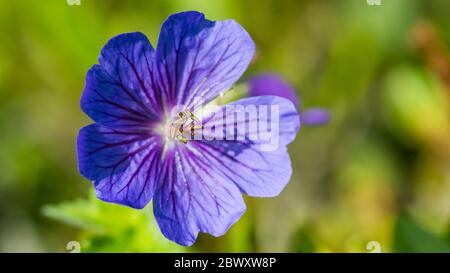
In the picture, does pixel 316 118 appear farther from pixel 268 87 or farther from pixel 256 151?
pixel 256 151

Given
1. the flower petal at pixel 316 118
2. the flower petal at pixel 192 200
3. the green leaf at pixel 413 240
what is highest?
the flower petal at pixel 316 118

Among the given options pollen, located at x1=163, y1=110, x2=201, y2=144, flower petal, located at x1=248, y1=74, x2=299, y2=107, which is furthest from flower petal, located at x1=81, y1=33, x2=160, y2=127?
flower petal, located at x1=248, y1=74, x2=299, y2=107

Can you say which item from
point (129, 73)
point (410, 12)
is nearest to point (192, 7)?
point (410, 12)

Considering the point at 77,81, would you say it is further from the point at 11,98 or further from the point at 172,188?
the point at 172,188

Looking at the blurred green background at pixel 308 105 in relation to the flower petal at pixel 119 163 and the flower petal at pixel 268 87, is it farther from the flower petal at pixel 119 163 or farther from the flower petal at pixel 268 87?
the flower petal at pixel 119 163

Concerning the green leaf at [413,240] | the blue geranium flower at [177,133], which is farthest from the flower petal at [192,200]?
the green leaf at [413,240]

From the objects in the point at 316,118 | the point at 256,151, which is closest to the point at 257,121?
the point at 256,151

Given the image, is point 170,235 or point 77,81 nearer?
point 170,235
